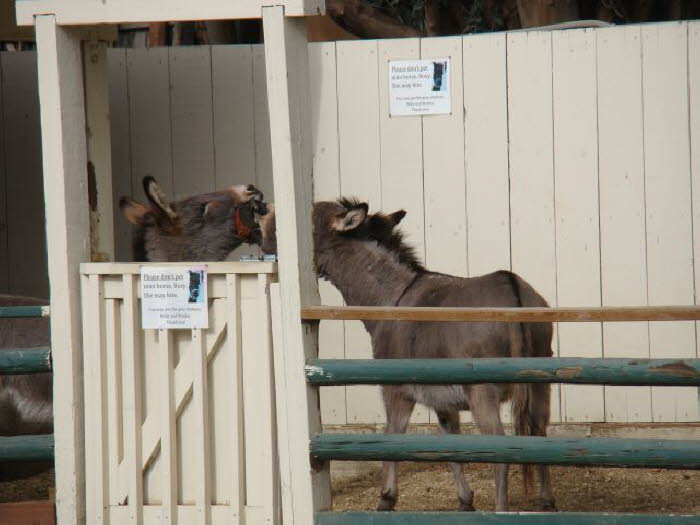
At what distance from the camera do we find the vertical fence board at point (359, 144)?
699cm

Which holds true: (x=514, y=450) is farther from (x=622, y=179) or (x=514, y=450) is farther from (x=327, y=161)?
(x=327, y=161)

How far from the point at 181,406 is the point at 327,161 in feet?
9.55

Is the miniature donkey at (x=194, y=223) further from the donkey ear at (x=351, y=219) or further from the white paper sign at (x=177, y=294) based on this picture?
the white paper sign at (x=177, y=294)

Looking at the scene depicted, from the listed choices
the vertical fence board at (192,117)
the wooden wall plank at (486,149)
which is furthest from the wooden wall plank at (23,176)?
the wooden wall plank at (486,149)

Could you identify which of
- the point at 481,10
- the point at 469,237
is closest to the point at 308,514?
the point at 469,237

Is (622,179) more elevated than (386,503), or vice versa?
(622,179)

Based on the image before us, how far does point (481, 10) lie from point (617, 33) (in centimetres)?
313

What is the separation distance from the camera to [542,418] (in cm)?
586

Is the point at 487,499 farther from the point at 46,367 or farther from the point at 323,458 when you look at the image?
the point at 46,367

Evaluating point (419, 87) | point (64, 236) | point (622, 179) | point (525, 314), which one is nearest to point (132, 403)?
point (64, 236)

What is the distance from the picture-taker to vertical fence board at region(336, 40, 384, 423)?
22.9 ft

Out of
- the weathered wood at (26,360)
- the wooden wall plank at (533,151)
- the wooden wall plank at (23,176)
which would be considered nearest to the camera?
the weathered wood at (26,360)

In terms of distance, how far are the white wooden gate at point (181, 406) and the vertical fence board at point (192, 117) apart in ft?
9.03

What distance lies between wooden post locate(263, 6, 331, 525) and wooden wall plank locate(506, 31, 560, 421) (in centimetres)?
279
